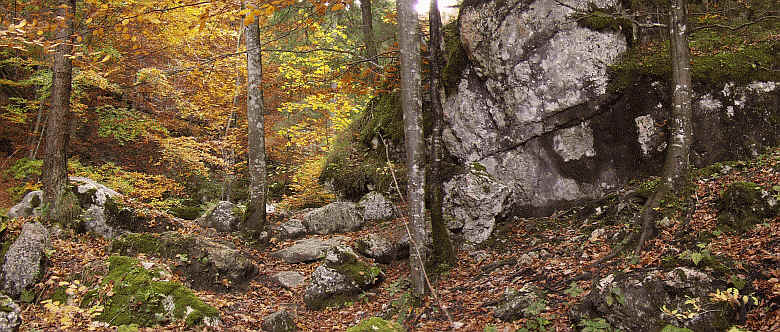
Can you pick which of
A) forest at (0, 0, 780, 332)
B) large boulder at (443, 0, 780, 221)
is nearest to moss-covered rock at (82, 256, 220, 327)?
forest at (0, 0, 780, 332)

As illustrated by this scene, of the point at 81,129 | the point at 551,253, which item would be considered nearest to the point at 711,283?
the point at 551,253

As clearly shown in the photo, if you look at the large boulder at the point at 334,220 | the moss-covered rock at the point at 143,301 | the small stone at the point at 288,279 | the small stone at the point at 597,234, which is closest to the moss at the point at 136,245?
the moss-covered rock at the point at 143,301

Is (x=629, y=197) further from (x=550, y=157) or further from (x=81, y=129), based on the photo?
(x=81, y=129)

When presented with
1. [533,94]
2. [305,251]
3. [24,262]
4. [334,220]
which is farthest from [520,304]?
[24,262]

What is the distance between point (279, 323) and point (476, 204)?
4138 mm

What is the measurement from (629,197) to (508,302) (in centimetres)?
301

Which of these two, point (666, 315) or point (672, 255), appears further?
point (672, 255)

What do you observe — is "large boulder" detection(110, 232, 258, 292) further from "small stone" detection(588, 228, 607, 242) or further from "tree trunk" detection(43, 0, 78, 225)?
"small stone" detection(588, 228, 607, 242)

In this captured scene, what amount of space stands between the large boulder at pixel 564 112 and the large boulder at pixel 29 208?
868cm

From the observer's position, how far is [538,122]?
27.1 feet

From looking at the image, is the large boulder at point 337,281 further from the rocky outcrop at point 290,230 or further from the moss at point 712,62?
the moss at point 712,62

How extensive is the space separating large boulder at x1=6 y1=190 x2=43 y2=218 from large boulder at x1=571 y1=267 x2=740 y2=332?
383 inches

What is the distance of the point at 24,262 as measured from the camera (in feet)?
19.6

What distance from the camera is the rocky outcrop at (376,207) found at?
1059cm
